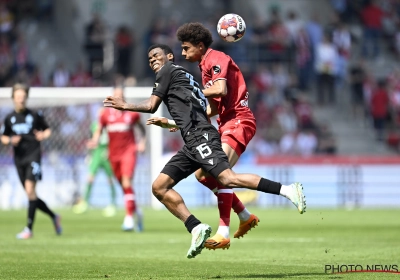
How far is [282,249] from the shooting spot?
1234 cm

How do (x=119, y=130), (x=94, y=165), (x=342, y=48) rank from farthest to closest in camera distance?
1. (x=342, y=48)
2. (x=94, y=165)
3. (x=119, y=130)

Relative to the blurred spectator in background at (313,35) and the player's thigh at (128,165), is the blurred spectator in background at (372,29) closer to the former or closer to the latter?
the blurred spectator in background at (313,35)

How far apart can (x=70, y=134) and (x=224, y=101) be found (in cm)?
1471

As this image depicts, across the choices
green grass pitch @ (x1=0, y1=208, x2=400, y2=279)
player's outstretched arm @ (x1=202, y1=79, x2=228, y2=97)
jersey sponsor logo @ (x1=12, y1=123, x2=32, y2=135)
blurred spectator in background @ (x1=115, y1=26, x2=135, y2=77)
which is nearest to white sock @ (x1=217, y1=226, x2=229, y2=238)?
green grass pitch @ (x1=0, y1=208, x2=400, y2=279)

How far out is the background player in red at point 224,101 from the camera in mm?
9852

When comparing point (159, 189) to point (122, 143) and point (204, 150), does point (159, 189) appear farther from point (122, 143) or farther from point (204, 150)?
point (122, 143)

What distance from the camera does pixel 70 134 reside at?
2452cm

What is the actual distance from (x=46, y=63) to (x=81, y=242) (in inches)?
689

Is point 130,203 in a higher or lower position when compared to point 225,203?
lower

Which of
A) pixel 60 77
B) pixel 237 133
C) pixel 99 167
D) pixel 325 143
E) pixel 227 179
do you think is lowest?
pixel 99 167

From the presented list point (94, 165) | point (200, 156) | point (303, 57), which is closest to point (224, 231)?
point (200, 156)

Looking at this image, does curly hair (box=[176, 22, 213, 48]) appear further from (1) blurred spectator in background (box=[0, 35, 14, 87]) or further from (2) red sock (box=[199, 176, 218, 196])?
(1) blurred spectator in background (box=[0, 35, 14, 87])

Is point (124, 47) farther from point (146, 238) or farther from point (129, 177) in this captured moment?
point (146, 238)

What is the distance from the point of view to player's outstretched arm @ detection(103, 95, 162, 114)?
8938 millimetres
